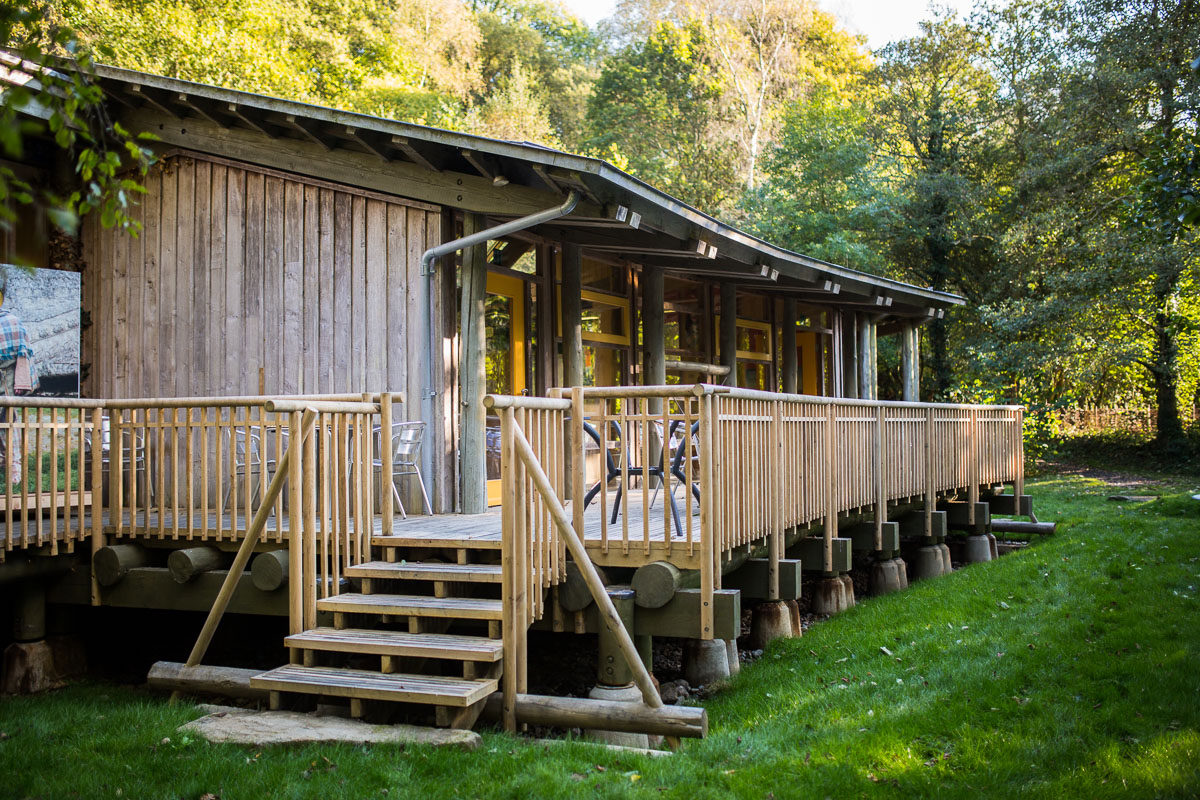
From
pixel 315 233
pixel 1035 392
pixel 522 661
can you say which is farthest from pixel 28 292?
pixel 1035 392

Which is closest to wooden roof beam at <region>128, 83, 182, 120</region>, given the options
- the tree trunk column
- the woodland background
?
the tree trunk column

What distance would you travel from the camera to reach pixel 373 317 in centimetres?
828

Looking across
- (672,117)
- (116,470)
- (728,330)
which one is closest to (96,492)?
(116,470)

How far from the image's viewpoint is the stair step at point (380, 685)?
472 cm

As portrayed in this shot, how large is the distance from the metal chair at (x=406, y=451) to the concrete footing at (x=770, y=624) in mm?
2771

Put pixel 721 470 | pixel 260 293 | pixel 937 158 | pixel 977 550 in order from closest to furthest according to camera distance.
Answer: pixel 721 470
pixel 260 293
pixel 977 550
pixel 937 158

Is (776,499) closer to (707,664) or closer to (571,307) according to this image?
(707,664)

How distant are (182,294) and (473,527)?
412 cm

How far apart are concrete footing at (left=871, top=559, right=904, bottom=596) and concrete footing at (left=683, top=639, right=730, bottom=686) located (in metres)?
3.74

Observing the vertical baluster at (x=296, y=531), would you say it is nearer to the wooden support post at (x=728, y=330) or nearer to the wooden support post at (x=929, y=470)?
→ the wooden support post at (x=929, y=470)

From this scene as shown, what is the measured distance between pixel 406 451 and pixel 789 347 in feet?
26.6

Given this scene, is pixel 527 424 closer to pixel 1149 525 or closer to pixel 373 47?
pixel 1149 525

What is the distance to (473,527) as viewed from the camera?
22.4 feet

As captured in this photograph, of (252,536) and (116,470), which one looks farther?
(116,470)
